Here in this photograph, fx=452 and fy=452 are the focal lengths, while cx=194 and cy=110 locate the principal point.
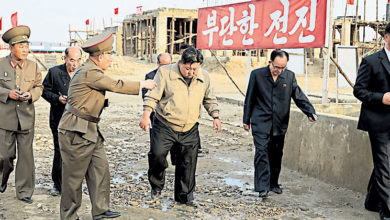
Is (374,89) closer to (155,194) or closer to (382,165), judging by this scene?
(382,165)

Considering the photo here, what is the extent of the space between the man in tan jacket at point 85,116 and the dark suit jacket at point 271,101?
195 cm

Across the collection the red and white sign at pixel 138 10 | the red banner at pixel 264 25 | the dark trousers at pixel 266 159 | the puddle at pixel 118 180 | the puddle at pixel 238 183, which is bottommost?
the puddle at pixel 238 183

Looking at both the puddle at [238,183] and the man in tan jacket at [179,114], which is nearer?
the man in tan jacket at [179,114]

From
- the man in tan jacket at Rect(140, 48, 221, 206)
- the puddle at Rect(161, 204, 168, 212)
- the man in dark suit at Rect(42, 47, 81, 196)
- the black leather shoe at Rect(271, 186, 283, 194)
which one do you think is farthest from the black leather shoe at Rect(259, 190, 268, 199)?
the man in dark suit at Rect(42, 47, 81, 196)

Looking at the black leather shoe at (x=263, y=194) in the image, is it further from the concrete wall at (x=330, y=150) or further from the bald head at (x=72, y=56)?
the bald head at (x=72, y=56)

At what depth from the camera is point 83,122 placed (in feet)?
13.6

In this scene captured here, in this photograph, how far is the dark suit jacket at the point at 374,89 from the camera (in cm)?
445

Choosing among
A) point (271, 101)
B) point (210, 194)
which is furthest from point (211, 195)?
point (271, 101)

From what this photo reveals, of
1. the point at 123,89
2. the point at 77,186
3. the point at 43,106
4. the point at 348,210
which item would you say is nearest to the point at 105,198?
the point at 77,186

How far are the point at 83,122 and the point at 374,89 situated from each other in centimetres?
290

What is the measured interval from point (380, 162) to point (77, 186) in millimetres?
2949

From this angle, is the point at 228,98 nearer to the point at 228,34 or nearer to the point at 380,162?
the point at 228,34

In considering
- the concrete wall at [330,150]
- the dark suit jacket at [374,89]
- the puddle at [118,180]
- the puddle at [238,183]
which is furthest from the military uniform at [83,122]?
the concrete wall at [330,150]

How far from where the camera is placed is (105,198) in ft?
14.7
